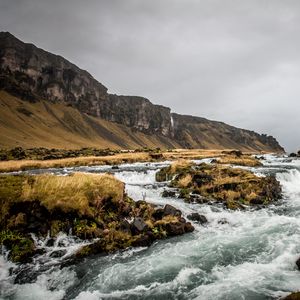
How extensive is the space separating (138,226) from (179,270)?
491 centimetres

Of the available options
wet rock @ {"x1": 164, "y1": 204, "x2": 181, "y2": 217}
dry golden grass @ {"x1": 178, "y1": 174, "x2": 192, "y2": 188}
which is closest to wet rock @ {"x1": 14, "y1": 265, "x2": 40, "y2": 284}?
wet rock @ {"x1": 164, "y1": 204, "x2": 181, "y2": 217}

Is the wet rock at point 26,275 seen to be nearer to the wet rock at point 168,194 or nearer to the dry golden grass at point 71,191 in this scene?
the dry golden grass at point 71,191

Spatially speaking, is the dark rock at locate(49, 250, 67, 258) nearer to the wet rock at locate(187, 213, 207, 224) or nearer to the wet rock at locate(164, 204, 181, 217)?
the wet rock at locate(164, 204, 181, 217)

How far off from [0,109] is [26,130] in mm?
26170

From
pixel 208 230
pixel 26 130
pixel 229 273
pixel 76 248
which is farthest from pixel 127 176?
pixel 26 130

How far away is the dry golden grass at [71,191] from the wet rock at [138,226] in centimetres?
284

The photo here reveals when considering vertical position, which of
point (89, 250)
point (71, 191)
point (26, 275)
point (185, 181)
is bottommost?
point (26, 275)

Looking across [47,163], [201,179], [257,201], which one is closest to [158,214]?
[257,201]

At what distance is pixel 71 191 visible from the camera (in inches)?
821

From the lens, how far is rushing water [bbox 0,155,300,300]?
42.9ft

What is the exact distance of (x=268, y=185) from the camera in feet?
111

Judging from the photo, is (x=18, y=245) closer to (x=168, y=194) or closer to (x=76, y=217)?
(x=76, y=217)

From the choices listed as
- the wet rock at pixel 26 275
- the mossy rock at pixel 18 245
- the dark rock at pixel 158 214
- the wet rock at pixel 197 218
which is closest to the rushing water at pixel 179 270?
the wet rock at pixel 26 275

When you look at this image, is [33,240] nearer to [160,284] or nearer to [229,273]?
[160,284]
